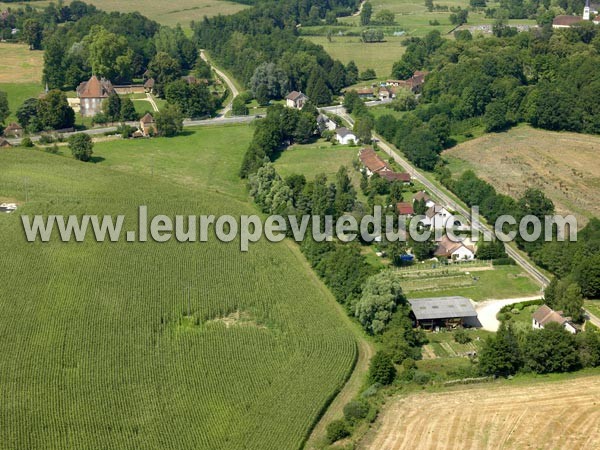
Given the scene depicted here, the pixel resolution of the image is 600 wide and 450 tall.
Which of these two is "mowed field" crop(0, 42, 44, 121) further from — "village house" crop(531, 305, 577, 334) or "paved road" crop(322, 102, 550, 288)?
"village house" crop(531, 305, 577, 334)

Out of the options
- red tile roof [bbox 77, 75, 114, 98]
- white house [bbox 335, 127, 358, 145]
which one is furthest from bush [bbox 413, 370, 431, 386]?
red tile roof [bbox 77, 75, 114, 98]

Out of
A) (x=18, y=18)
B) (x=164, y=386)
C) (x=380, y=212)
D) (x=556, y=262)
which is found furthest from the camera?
(x=18, y=18)

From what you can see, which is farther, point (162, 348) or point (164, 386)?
point (162, 348)

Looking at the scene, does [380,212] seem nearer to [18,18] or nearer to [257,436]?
[257,436]

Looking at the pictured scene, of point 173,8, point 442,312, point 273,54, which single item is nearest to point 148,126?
point 273,54

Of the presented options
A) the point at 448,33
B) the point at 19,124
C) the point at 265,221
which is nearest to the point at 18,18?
the point at 19,124

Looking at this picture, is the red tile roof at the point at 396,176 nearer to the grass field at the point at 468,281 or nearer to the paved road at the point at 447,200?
the paved road at the point at 447,200
